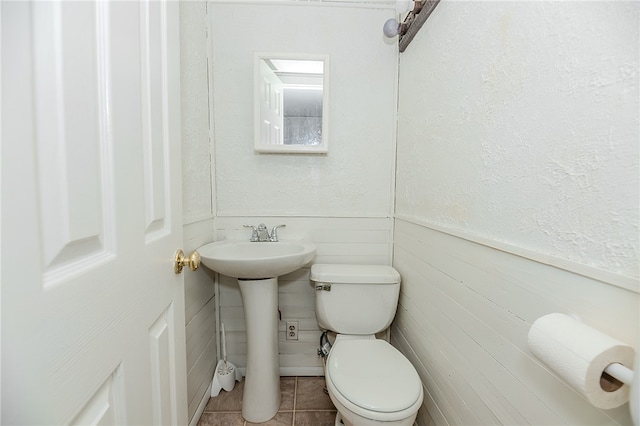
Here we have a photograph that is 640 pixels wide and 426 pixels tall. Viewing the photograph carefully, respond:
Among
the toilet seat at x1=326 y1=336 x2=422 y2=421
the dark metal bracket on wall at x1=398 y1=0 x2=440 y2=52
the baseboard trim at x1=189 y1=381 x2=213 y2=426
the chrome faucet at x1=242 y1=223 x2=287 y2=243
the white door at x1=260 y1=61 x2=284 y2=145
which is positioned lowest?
the baseboard trim at x1=189 y1=381 x2=213 y2=426

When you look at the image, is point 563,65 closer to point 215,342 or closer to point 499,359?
point 499,359

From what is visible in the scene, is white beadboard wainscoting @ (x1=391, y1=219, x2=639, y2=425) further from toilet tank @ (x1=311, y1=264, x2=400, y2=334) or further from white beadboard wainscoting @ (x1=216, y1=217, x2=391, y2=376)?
white beadboard wainscoting @ (x1=216, y1=217, x2=391, y2=376)

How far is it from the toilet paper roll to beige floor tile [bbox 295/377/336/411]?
1252mm

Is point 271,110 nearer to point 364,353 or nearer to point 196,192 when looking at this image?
point 196,192

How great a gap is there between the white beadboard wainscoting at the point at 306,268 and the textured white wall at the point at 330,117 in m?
0.06

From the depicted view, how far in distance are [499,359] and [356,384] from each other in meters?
0.48

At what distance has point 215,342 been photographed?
158 cm

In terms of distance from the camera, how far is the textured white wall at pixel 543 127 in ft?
1.50

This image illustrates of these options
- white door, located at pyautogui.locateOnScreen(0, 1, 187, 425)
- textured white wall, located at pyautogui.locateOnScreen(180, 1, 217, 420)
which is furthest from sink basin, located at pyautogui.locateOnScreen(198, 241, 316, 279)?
white door, located at pyautogui.locateOnScreen(0, 1, 187, 425)

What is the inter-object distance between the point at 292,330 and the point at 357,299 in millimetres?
516

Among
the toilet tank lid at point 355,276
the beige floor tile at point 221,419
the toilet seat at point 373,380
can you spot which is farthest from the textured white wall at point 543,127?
the beige floor tile at point 221,419

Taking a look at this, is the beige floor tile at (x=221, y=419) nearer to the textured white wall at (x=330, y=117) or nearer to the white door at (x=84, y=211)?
the white door at (x=84, y=211)

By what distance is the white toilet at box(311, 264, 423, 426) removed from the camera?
0.88 m

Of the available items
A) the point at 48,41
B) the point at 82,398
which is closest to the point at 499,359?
the point at 82,398
